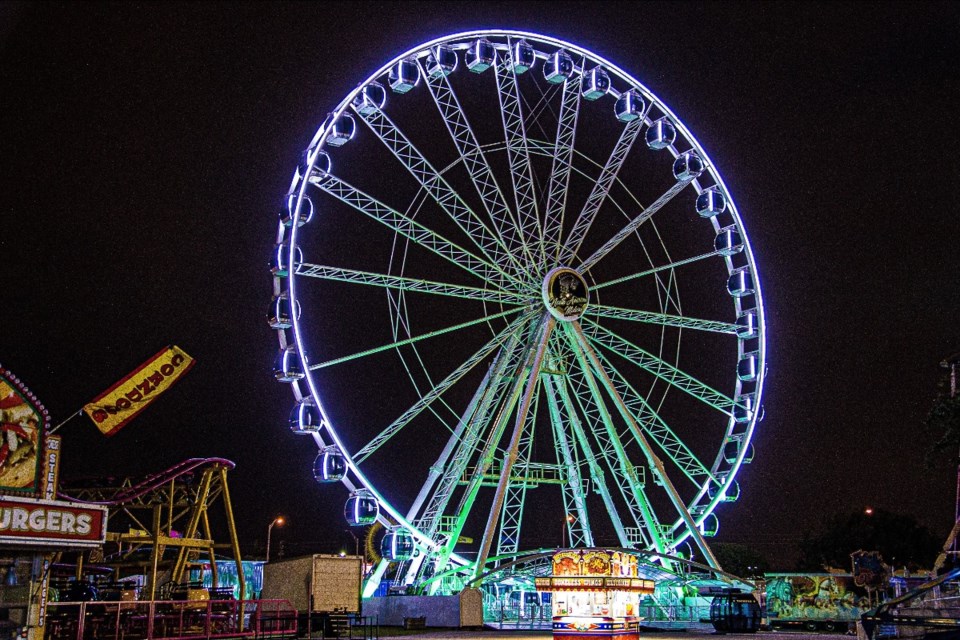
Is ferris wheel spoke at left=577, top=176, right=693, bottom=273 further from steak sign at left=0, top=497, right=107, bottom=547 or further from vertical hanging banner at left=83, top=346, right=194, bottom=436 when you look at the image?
steak sign at left=0, top=497, right=107, bottom=547

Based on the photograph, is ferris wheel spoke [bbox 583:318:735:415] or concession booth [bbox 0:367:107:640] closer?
concession booth [bbox 0:367:107:640]

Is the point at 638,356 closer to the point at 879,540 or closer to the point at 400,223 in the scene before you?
the point at 400,223

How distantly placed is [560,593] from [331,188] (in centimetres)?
1371

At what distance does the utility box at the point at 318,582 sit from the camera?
26172 millimetres

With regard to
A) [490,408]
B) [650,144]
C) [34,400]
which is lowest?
[34,400]

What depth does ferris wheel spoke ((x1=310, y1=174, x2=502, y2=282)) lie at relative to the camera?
29109 mm

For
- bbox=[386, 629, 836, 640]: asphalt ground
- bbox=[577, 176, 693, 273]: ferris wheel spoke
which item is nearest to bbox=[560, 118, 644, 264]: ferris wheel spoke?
bbox=[577, 176, 693, 273]: ferris wheel spoke

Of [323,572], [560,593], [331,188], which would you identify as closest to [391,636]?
[323,572]

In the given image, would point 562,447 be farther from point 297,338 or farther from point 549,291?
point 297,338

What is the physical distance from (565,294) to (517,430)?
4144 mm

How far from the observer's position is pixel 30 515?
1622cm

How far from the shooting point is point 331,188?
29984 mm

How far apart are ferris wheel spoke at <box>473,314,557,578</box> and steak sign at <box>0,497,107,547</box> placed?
1479cm

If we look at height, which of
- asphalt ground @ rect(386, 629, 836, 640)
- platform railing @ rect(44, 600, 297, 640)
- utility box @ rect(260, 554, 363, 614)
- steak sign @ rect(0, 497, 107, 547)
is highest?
steak sign @ rect(0, 497, 107, 547)
